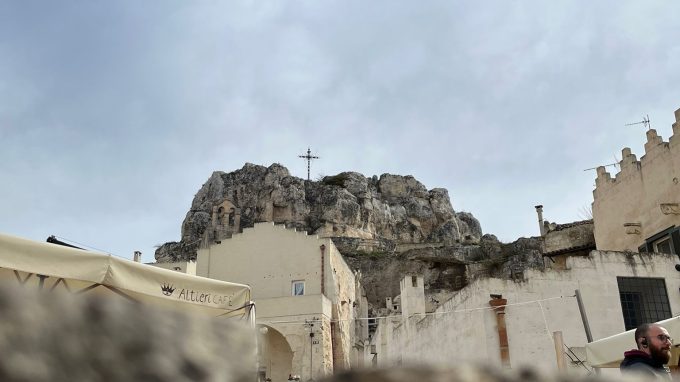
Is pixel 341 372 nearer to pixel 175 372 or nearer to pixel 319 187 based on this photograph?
pixel 175 372

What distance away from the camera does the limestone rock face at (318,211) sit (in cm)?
6347

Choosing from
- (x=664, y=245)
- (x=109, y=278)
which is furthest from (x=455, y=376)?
(x=664, y=245)

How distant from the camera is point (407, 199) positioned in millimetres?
71688

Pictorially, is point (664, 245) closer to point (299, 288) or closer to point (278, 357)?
point (299, 288)

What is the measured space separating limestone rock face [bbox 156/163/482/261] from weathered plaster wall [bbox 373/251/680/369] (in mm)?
39841

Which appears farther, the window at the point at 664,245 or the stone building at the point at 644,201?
the stone building at the point at 644,201

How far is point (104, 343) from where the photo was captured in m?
1.22

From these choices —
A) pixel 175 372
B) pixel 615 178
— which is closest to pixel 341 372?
pixel 175 372

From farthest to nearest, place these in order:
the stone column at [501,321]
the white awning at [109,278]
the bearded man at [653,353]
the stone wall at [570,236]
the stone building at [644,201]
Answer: the stone wall at [570,236]
the stone building at [644,201]
the stone column at [501,321]
the white awning at [109,278]
the bearded man at [653,353]

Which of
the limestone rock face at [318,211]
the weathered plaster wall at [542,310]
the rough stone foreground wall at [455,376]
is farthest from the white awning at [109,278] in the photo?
the limestone rock face at [318,211]

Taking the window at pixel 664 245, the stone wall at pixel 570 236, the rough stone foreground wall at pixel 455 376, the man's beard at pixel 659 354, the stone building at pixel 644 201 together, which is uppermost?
the stone wall at pixel 570 236

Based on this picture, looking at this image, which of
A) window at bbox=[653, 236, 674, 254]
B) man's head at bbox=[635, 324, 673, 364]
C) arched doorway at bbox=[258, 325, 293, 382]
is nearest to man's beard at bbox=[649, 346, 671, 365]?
man's head at bbox=[635, 324, 673, 364]

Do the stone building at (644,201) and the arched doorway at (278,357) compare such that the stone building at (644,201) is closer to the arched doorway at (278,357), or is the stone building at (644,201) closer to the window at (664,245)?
the window at (664,245)

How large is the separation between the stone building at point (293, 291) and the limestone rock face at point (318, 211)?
30917 millimetres
